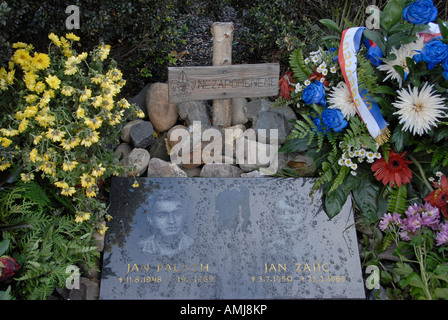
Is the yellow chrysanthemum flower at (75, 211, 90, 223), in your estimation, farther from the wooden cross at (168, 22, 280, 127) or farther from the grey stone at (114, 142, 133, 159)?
the wooden cross at (168, 22, 280, 127)

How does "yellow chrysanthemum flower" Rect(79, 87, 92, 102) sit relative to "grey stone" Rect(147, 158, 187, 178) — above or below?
above

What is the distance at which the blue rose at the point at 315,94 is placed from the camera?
9.81 ft

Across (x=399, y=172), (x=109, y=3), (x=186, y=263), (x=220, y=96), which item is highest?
(x=109, y=3)

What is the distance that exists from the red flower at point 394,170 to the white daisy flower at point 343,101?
A: 395 millimetres

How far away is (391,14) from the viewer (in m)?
2.68

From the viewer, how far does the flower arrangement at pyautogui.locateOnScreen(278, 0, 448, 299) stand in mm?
2648

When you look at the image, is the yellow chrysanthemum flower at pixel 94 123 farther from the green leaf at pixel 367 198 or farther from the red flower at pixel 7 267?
the green leaf at pixel 367 198

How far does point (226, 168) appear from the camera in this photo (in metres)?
3.08

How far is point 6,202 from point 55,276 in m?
Answer: 0.52

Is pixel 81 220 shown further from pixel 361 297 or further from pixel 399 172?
pixel 399 172

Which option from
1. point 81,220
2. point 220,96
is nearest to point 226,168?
point 220,96

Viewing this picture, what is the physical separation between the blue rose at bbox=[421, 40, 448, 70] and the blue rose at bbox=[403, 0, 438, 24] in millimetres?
162

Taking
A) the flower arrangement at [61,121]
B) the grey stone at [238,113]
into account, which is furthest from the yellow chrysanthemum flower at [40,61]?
the grey stone at [238,113]

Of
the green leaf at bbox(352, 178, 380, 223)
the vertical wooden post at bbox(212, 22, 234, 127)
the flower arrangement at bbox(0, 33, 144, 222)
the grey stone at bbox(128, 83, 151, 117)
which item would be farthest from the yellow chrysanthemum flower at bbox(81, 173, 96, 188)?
the green leaf at bbox(352, 178, 380, 223)
